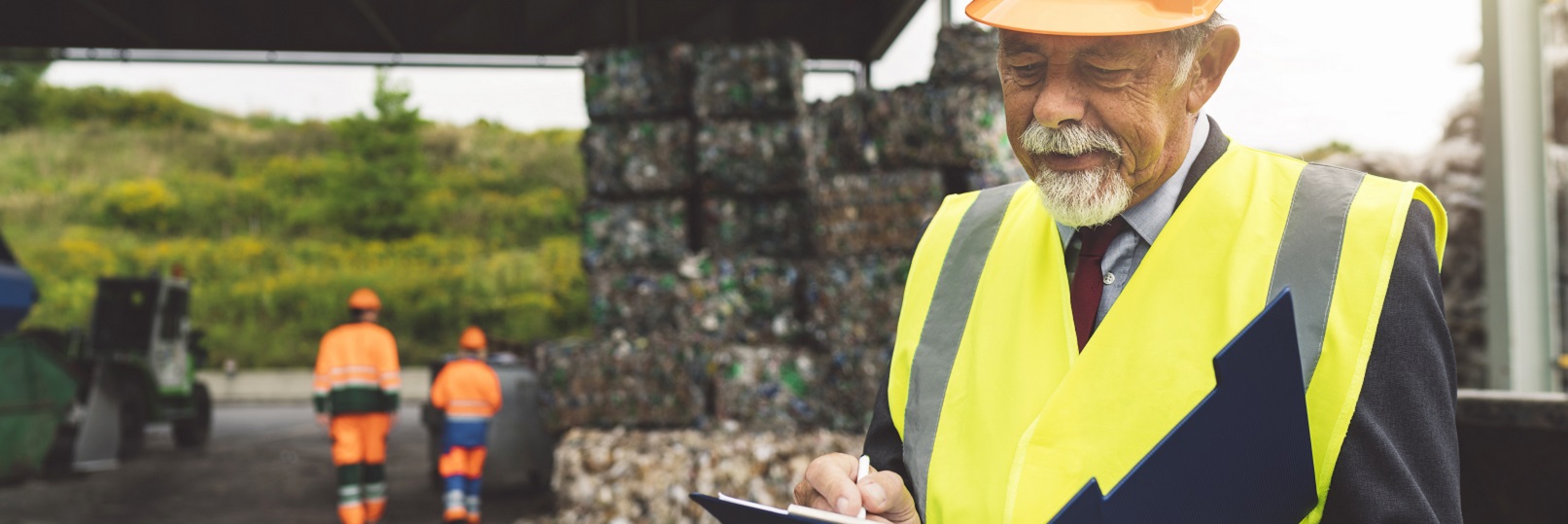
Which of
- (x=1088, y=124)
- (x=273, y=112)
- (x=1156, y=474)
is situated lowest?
(x=1156, y=474)

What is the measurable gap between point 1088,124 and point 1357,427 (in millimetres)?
429

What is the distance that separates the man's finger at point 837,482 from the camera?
117 cm

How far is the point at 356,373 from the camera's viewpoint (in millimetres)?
7176

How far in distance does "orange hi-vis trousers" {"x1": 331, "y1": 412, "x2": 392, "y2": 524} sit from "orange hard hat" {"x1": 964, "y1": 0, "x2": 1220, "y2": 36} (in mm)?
6921

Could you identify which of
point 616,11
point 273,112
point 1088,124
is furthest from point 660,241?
point 273,112

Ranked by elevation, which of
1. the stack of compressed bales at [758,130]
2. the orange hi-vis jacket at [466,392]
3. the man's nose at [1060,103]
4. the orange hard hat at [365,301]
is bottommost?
the orange hi-vis jacket at [466,392]

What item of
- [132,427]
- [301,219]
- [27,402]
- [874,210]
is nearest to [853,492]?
[874,210]

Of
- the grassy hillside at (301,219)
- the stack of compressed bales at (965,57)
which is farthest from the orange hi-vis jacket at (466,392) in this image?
→ the grassy hillside at (301,219)

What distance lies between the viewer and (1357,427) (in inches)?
40.7

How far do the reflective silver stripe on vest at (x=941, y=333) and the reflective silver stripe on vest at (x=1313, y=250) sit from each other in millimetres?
397

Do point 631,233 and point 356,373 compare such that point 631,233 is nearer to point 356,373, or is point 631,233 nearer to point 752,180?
point 752,180

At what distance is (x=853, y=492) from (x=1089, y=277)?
0.41 metres

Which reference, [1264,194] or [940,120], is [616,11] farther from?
[1264,194]

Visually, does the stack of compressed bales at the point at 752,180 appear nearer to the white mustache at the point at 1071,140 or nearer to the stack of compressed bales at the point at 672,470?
the stack of compressed bales at the point at 672,470
